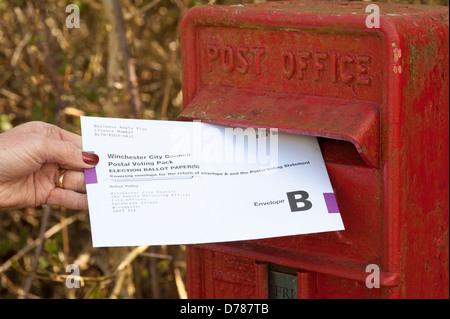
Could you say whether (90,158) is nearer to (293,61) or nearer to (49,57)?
(293,61)

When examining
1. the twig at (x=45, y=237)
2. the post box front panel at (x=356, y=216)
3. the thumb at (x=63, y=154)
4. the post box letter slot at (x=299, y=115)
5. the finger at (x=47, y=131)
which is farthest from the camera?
the twig at (x=45, y=237)

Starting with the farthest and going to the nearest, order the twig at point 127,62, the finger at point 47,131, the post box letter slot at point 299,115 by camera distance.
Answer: the twig at point 127,62
the finger at point 47,131
the post box letter slot at point 299,115

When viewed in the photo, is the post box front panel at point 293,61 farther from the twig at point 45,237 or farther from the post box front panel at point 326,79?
the twig at point 45,237

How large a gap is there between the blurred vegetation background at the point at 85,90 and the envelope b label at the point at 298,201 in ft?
4.03

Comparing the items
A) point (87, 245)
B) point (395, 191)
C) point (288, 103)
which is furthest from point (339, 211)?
point (87, 245)

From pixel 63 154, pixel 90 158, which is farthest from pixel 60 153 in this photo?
pixel 90 158

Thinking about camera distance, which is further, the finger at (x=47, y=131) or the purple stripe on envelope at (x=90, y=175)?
the finger at (x=47, y=131)

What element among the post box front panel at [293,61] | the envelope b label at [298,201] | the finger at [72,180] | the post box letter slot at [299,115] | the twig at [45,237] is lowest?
the twig at [45,237]

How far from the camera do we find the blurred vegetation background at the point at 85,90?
9.71ft

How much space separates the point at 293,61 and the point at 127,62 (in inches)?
51.7

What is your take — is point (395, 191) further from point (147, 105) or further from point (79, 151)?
point (147, 105)

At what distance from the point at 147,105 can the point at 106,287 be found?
115 centimetres

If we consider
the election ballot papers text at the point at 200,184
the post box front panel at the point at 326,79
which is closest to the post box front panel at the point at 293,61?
the post box front panel at the point at 326,79

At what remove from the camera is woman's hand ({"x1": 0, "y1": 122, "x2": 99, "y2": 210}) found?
185 centimetres
